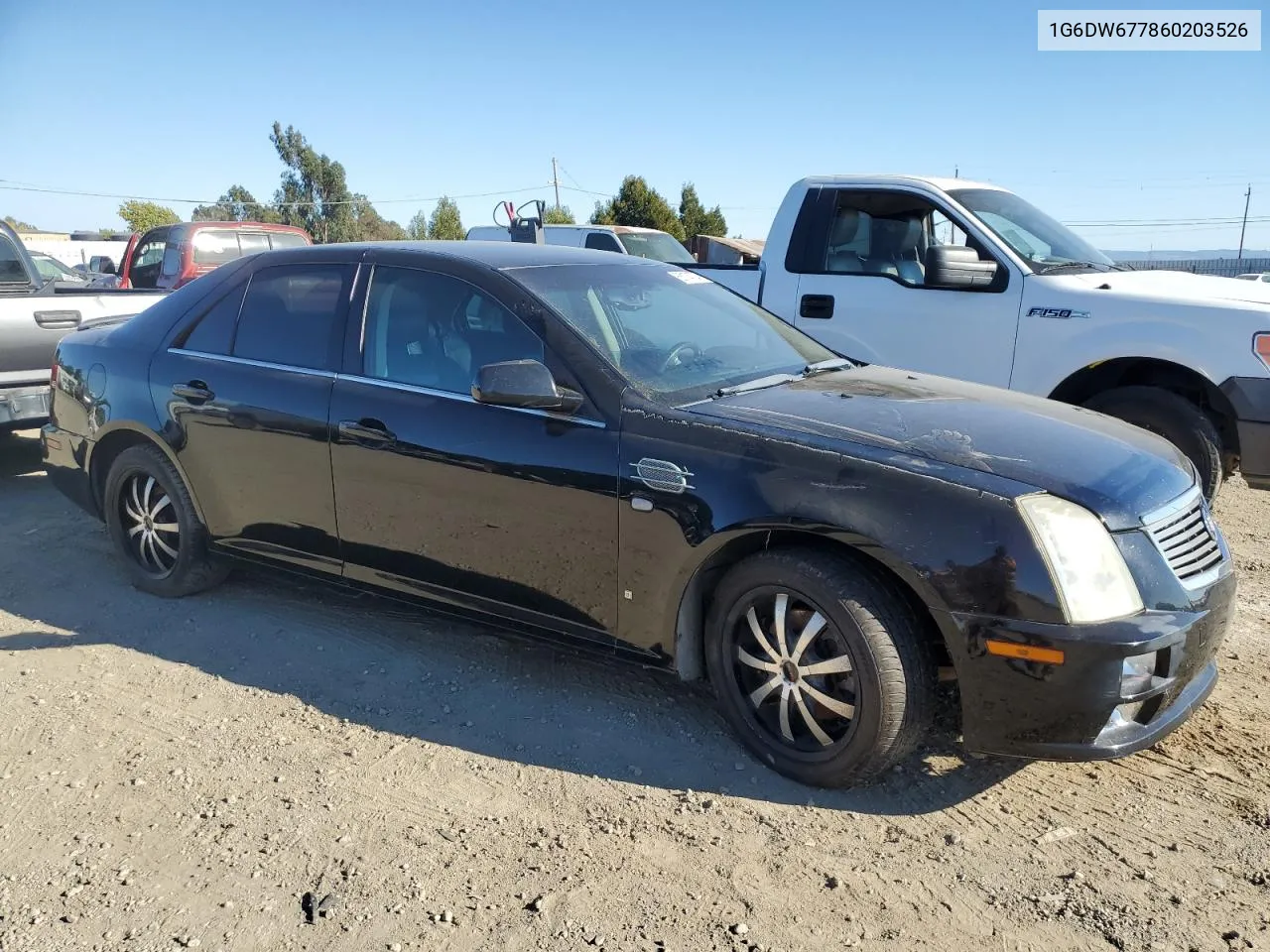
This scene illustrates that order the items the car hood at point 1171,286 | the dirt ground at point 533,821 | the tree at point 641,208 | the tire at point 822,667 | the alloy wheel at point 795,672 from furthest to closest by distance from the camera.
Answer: the tree at point 641,208, the car hood at point 1171,286, the alloy wheel at point 795,672, the tire at point 822,667, the dirt ground at point 533,821

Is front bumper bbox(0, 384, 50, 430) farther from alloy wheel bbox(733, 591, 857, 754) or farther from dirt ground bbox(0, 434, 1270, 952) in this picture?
alloy wheel bbox(733, 591, 857, 754)

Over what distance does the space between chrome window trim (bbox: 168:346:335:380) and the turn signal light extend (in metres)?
2.76

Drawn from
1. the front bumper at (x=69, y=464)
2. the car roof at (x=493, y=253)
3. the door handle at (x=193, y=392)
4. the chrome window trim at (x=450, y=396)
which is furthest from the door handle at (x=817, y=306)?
the front bumper at (x=69, y=464)

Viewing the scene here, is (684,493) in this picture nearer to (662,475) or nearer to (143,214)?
(662,475)

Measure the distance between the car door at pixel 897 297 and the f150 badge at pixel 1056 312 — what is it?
0.11m

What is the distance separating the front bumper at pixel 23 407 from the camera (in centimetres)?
639

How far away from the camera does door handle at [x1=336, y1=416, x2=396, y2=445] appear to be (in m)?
3.79

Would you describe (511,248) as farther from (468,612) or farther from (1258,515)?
(1258,515)

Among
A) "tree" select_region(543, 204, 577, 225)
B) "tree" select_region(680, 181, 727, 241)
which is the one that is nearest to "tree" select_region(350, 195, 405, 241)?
"tree" select_region(543, 204, 577, 225)

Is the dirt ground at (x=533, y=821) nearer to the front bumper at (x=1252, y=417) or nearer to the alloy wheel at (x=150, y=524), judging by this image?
the alloy wheel at (x=150, y=524)

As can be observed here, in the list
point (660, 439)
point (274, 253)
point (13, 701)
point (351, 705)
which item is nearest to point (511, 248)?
point (274, 253)

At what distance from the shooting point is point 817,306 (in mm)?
6504

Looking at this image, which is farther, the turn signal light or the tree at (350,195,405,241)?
the tree at (350,195,405,241)

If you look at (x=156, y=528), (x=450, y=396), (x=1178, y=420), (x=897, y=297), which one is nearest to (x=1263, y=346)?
(x=1178, y=420)
